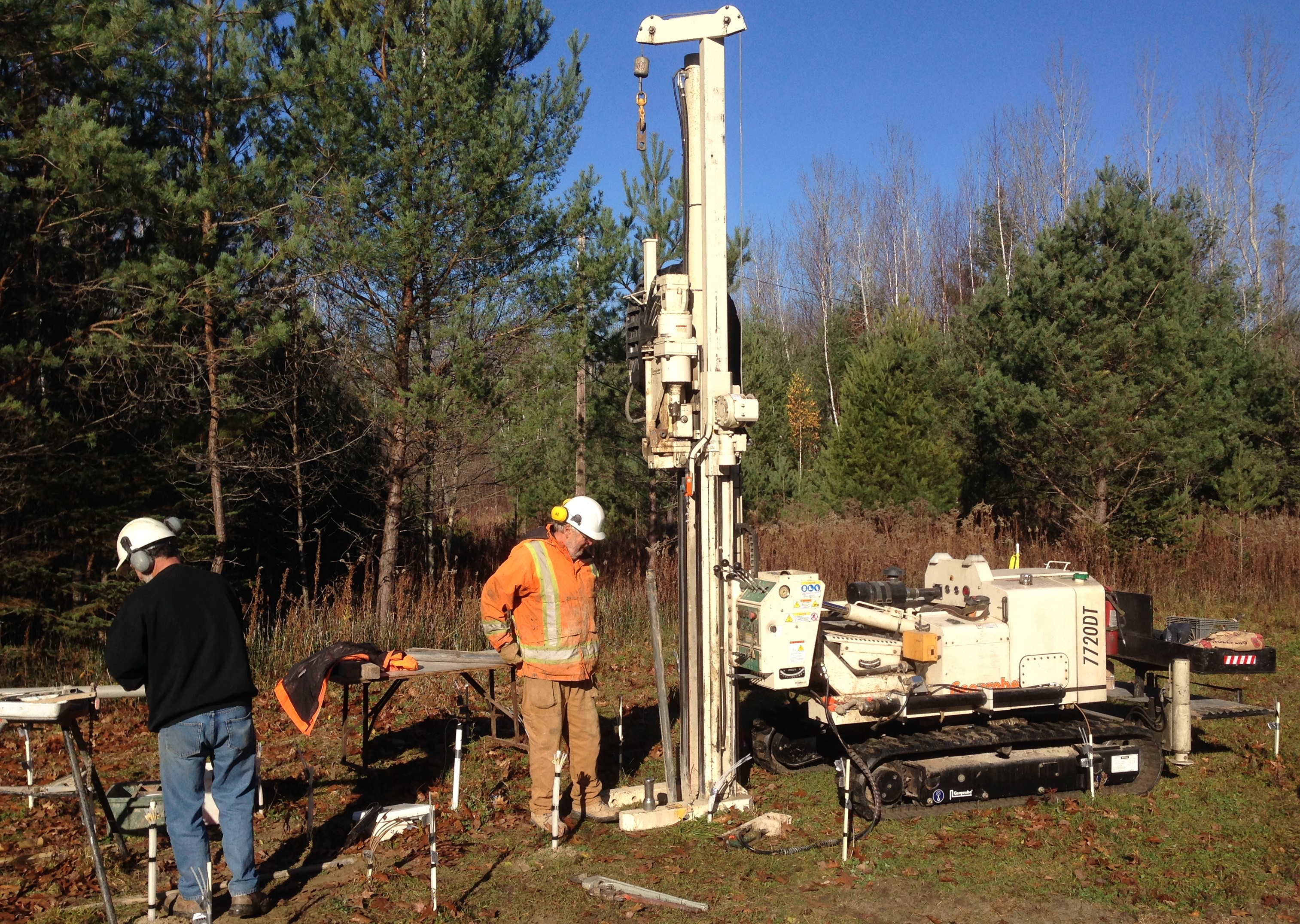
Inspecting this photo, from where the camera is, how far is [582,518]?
20.6 ft

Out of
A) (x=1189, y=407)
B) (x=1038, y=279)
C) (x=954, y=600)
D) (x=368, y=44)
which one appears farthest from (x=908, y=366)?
(x=954, y=600)

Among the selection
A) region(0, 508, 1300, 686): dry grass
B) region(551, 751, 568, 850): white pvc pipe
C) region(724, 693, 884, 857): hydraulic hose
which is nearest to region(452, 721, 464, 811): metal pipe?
region(551, 751, 568, 850): white pvc pipe

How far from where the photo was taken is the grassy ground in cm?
513

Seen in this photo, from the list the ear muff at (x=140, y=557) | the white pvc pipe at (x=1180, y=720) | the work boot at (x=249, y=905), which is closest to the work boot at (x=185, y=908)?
the work boot at (x=249, y=905)

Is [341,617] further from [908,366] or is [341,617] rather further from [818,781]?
[908,366]

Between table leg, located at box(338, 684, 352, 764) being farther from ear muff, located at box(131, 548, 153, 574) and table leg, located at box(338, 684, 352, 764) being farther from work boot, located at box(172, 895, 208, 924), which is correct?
ear muff, located at box(131, 548, 153, 574)

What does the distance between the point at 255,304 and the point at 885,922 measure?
391 inches

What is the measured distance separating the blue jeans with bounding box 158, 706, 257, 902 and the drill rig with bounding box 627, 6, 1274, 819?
8.53 ft

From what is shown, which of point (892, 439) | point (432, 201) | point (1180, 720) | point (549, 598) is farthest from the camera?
point (892, 439)

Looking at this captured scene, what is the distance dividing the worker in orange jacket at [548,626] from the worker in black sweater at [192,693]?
1.58m

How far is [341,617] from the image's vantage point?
11.2 meters

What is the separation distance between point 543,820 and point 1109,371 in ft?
48.8

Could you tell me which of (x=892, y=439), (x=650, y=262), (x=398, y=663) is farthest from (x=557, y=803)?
(x=892, y=439)

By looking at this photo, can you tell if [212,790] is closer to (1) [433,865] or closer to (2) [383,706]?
(1) [433,865]
